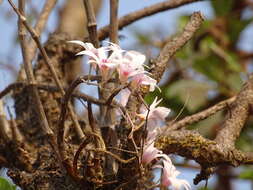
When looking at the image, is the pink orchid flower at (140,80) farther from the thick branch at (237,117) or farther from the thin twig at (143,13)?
the thin twig at (143,13)

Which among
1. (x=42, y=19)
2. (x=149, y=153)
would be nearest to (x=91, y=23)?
(x=149, y=153)

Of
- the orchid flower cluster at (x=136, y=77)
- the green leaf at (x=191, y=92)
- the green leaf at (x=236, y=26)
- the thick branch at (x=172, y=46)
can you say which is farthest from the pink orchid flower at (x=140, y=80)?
the green leaf at (x=236, y=26)

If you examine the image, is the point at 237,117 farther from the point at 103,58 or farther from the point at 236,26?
the point at 236,26

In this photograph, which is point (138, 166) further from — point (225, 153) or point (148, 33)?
point (148, 33)

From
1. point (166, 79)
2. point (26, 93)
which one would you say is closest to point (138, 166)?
point (26, 93)

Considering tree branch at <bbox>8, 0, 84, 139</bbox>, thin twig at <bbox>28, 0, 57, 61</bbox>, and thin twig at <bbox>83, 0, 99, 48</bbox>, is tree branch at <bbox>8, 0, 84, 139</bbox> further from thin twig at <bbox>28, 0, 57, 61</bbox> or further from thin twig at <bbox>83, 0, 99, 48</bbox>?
thin twig at <bbox>28, 0, 57, 61</bbox>

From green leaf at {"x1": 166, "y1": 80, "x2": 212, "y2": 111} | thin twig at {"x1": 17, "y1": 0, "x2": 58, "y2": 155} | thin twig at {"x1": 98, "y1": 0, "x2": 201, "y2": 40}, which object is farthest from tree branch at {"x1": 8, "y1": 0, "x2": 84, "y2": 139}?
green leaf at {"x1": 166, "y1": 80, "x2": 212, "y2": 111}
